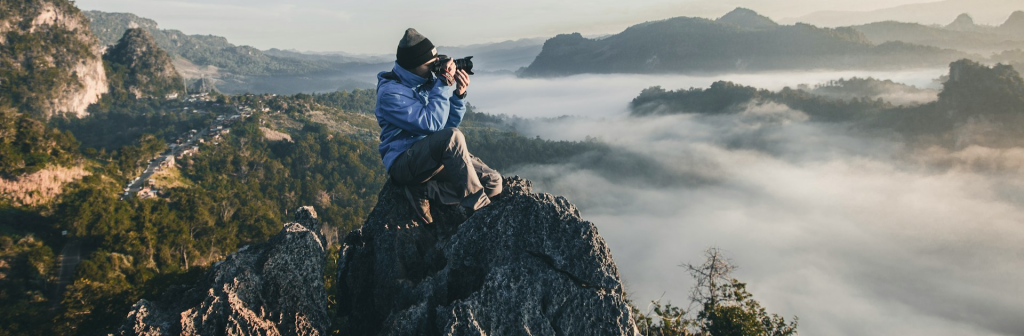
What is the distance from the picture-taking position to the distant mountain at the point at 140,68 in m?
134

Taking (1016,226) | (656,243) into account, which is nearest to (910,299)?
(656,243)

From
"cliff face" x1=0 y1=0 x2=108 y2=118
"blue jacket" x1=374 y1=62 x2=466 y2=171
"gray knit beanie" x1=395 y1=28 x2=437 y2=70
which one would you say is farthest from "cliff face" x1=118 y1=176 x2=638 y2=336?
"cliff face" x1=0 y1=0 x2=108 y2=118

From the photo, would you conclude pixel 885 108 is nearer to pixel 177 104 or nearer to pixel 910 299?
pixel 910 299

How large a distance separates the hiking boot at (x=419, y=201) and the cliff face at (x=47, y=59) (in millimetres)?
130588

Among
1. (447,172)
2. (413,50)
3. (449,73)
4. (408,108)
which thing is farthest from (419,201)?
(413,50)

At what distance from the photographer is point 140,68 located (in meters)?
139

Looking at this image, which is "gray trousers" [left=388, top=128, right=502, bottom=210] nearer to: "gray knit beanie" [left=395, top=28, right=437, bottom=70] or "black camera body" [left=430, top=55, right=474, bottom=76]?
"black camera body" [left=430, top=55, right=474, bottom=76]

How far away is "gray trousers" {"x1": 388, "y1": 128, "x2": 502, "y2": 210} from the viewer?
241 inches

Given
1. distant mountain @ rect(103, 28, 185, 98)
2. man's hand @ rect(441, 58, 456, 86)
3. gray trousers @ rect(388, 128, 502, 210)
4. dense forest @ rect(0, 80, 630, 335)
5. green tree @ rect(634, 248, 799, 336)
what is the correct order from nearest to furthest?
1. gray trousers @ rect(388, 128, 502, 210)
2. man's hand @ rect(441, 58, 456, 86)
3. green tree @ rect(634, 248, 799, 336)
4. dense forest @ rect(0, 80, 630, 335)
5. distant mountain @ rect(103, 28, 185, 98)

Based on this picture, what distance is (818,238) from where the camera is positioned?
13188 cm

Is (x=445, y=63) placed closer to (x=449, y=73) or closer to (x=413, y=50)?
(x=449, y=73)

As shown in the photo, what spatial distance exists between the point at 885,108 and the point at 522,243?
593 ft

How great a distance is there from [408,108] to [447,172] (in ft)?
3.32

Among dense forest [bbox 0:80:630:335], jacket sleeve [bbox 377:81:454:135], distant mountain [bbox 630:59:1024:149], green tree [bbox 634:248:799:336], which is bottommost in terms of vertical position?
dense forest [bbox 0:80:630:335]
